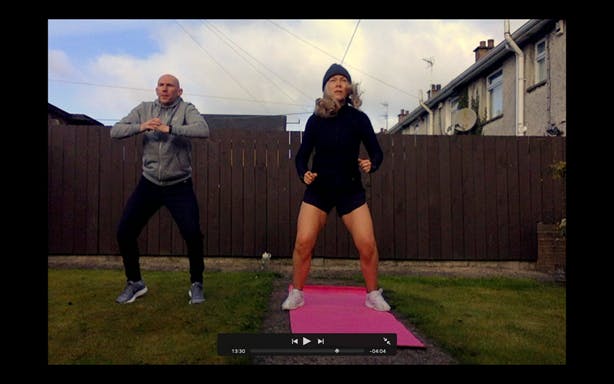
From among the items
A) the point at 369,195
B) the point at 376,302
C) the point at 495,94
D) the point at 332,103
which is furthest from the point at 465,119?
the point at 376,302

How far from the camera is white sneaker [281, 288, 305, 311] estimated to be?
129 inches

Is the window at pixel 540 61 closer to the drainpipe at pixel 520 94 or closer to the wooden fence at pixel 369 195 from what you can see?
the drainpipe at pixel 520 94

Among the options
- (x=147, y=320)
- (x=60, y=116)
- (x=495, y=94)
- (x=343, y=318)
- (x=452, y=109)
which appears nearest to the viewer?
(x=343, y=318)

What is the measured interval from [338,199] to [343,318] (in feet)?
3.32

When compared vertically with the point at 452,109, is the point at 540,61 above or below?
above

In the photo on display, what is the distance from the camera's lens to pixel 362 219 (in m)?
3.40

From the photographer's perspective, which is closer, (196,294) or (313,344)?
(313,344)

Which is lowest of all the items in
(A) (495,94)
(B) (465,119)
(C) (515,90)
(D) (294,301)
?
(D) (294,301)

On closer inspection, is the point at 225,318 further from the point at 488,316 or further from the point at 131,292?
the point at 488,316

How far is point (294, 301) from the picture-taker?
10.8 feet

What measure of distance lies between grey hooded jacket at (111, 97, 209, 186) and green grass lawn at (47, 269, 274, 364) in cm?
100

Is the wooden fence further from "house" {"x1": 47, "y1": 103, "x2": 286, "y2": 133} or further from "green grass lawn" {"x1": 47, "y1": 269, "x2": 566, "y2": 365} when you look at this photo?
"green grass lawn" {"x1": 47, "y1": 269, "x2": 566, "y2": 365}

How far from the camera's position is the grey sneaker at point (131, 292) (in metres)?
3.39

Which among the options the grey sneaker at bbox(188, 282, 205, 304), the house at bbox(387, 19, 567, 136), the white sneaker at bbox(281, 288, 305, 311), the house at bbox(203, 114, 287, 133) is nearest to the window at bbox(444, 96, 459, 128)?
the house at bbox(387, 19, 567, 136)
